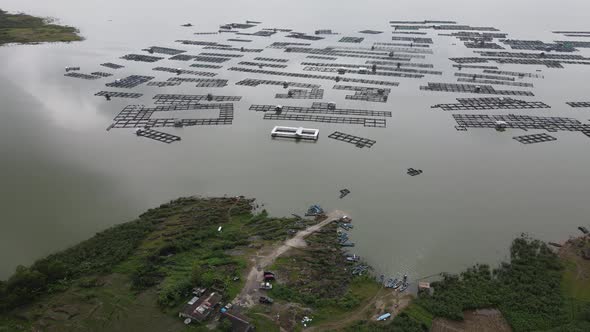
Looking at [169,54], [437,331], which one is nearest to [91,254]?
[437,331]

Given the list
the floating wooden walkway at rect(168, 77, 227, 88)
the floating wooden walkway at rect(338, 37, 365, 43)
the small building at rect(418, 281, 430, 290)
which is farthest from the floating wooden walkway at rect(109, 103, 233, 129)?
the floating wooden walkway at rect(338, 37, 365, 43)

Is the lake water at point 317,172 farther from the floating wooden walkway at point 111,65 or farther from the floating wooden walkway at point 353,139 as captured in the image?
the floating wooden walkway at point 111,65

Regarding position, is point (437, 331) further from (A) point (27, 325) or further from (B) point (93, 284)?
(A) point (27, 325)

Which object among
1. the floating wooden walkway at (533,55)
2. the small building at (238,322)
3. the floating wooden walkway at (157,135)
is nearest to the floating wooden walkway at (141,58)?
the floating wooden walkway at (157,135)

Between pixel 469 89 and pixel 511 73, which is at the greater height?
pixel 511 73

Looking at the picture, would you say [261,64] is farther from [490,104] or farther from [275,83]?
[490,104]

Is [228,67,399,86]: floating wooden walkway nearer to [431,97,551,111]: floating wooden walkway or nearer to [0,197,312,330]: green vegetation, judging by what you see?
[431,97,551,111]: floating wooden walkway

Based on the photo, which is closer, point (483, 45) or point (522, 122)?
point (522, 122)

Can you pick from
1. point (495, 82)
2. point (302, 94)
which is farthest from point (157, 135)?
point (495, 82)
